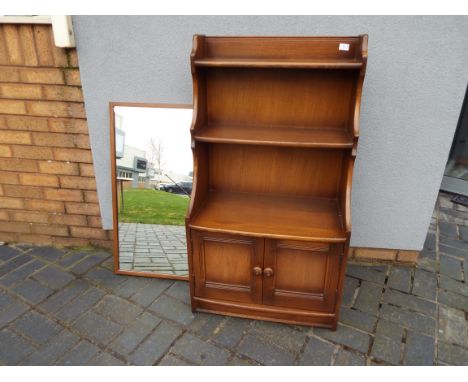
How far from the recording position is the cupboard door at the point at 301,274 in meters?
1.95

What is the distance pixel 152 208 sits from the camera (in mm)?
2609

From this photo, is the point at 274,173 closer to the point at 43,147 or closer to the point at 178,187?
the point at 178,187

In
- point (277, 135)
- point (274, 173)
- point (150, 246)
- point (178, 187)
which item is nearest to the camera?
point (277, 135)

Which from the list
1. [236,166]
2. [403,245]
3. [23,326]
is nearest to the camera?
[23,326]

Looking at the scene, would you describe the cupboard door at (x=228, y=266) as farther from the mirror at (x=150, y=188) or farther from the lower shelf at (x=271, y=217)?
the mirror at (x=150, y=188)

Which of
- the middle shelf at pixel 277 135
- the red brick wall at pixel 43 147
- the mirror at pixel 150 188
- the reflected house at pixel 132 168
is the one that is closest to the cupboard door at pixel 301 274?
the middle shelf at pixel 277 135

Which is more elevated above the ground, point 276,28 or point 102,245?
point 276,28

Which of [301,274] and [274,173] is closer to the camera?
[301,274]

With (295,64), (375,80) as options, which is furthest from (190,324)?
(375,80)

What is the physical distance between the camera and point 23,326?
6.95ft

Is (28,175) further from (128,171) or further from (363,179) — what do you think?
(363,179)

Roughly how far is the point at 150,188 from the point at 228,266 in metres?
0.94
